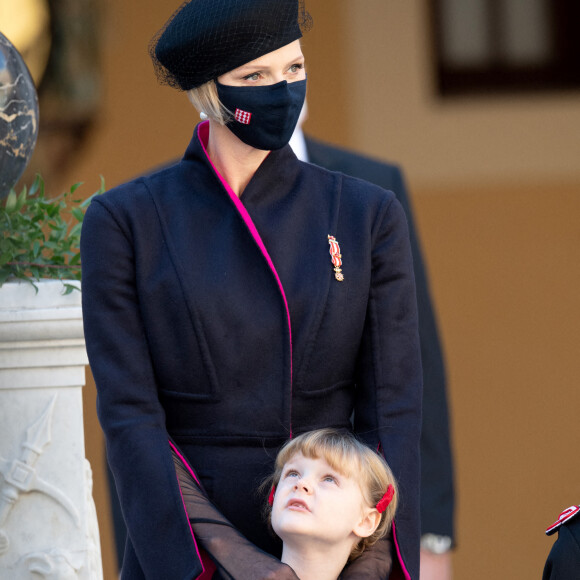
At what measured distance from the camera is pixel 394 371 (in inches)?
81.2

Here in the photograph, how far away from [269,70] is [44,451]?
129 centimetres

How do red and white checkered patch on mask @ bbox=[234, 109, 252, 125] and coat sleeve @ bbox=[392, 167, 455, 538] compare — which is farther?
coat sleeve @ bbox=[392, 167, 455, 538]

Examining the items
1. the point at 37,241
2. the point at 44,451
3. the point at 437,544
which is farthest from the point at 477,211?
the point at 437,544

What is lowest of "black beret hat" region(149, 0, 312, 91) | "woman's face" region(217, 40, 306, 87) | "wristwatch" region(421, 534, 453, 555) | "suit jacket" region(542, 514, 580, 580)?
"wristwatch" region(421, 534, 453, 555)

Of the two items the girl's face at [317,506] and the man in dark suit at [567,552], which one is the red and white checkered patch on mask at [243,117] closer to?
the girl's face at [317,506]

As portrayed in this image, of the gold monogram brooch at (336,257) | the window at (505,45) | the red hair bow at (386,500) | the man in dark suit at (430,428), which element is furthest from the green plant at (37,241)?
the window at (505,45)

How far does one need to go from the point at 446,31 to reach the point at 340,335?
4.01 metres

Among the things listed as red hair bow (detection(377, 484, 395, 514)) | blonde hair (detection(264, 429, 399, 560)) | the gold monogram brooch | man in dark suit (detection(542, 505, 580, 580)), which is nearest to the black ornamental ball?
the gold monogram brooch

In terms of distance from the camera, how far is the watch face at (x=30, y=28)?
550cm

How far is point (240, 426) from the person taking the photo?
2.04 meters

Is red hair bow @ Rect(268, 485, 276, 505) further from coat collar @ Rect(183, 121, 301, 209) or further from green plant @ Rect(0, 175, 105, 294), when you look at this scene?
green plant @ Rect(0, 175, 105, 294)

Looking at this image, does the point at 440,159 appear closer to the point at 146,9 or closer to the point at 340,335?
the point at 146,9

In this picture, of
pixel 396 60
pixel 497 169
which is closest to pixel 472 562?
pixel 497 169

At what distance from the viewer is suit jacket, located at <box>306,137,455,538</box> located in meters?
2.60
